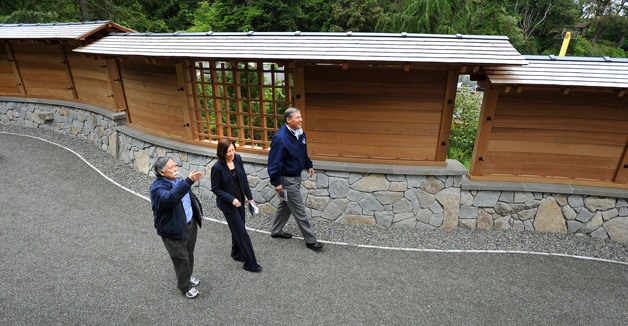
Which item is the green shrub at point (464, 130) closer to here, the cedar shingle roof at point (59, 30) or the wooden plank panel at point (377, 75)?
the wooden plank panel at point (377, 75)

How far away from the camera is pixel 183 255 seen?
3.72 metres

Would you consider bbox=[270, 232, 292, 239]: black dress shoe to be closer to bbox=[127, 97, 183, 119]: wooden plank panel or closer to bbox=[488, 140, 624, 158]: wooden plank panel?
bbox=[127, 97, 183, 119]: wooden plank panel

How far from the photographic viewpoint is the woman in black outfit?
3.96m

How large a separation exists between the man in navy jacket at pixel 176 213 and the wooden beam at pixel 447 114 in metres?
3.89

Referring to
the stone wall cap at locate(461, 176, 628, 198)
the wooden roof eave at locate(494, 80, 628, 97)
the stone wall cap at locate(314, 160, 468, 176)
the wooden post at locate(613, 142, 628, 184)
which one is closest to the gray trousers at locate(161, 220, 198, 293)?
the stone wall cap at locate(314, 160, 468, 176)

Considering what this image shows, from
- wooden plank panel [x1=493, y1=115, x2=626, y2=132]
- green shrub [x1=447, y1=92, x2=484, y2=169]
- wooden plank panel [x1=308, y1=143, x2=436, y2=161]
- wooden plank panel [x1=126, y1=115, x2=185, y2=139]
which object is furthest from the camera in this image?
green shrub [x1=447, y1=92, x2=484, y2=169]

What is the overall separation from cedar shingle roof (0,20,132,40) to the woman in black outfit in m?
6.34

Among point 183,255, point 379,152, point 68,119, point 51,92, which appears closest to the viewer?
point 183,255

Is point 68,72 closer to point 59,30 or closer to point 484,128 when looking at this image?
point 59,30

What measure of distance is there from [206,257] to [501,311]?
3997mm

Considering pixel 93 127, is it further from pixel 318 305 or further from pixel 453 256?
pixel 453 256

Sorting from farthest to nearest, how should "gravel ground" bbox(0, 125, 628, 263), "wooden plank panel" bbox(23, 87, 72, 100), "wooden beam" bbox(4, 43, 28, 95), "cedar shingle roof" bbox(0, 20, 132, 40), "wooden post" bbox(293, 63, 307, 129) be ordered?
"wooden beam" bbox(4, 43, 28, 95) → "wooden plank panel" bbox(23, 87, 72, 100) → "cedar shingle roof" bbox(0, 20, 132, 40) → "wooden post" bbox(293, 63, 307, 129) → "gravel ground" bbox(0, 125, 628, 263)

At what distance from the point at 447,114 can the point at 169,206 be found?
4.28m

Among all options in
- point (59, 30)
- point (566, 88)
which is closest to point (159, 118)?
point (59, 30)
